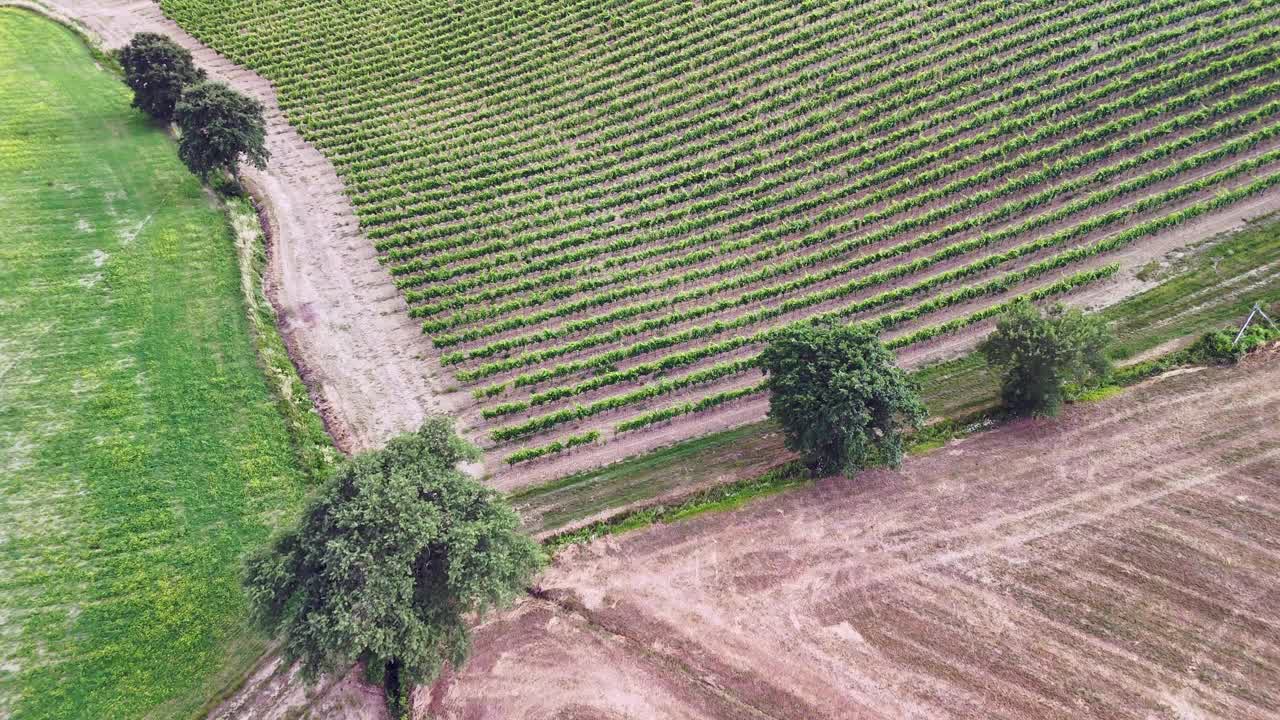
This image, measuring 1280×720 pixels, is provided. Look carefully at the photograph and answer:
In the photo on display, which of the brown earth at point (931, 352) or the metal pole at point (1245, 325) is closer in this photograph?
the brown earth at point (931, 352)

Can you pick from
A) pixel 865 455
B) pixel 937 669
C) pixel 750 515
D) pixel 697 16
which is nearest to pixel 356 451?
pixel 750 515

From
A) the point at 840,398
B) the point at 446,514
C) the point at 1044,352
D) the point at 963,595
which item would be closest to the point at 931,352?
the point at 1044,352

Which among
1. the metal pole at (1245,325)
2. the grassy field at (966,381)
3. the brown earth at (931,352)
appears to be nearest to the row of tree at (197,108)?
the brown earth at (931,352)

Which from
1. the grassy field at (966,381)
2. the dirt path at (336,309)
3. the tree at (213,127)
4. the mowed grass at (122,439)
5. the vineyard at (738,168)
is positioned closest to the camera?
the mowed grass at (122,439)

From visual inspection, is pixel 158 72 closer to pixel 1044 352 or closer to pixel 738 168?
pixel 738 168

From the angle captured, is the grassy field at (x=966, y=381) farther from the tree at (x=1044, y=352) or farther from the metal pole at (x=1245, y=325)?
the tree at (x=1044, y=352)
